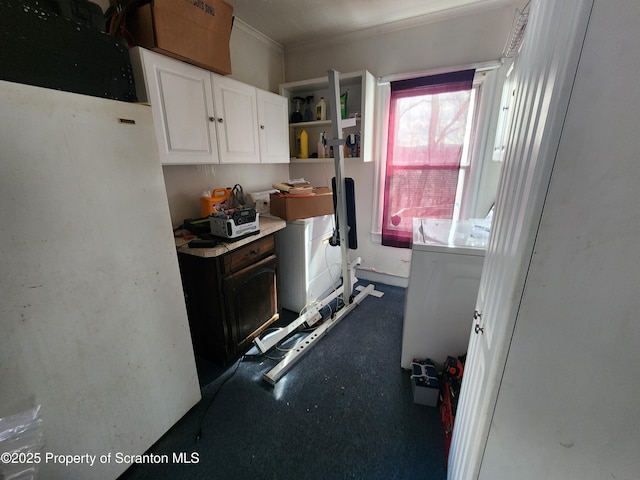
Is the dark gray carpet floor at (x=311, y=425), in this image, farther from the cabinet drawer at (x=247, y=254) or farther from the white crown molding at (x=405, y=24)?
the white crown molding at (x=405, y=24)

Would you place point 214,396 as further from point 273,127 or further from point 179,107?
point 273,127

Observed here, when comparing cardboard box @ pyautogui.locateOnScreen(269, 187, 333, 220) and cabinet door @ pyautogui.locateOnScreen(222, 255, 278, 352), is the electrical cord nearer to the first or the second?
cabinet door @ pyautogui.locateOnScreen(222, 255, 278, 352)

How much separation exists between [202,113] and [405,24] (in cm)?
192

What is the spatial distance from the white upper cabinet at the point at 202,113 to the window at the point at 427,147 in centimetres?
119

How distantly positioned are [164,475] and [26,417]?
690 millimetres

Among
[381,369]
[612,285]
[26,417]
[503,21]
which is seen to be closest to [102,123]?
[26,417]

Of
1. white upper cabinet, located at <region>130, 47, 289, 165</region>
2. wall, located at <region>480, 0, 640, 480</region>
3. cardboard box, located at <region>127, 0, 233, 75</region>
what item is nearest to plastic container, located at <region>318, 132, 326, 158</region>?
white upper cabinet, located at <region>130, 47, 289, 165</region>

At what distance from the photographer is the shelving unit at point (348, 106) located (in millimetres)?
2291

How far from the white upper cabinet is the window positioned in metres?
1.19

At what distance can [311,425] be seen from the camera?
1.39 m

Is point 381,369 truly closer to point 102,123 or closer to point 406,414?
point 406,414

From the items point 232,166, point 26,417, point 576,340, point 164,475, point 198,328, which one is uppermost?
point 232,166

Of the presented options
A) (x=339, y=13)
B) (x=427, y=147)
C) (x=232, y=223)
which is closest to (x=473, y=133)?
(x=427, y=147)

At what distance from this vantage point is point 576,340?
18.7 inches
